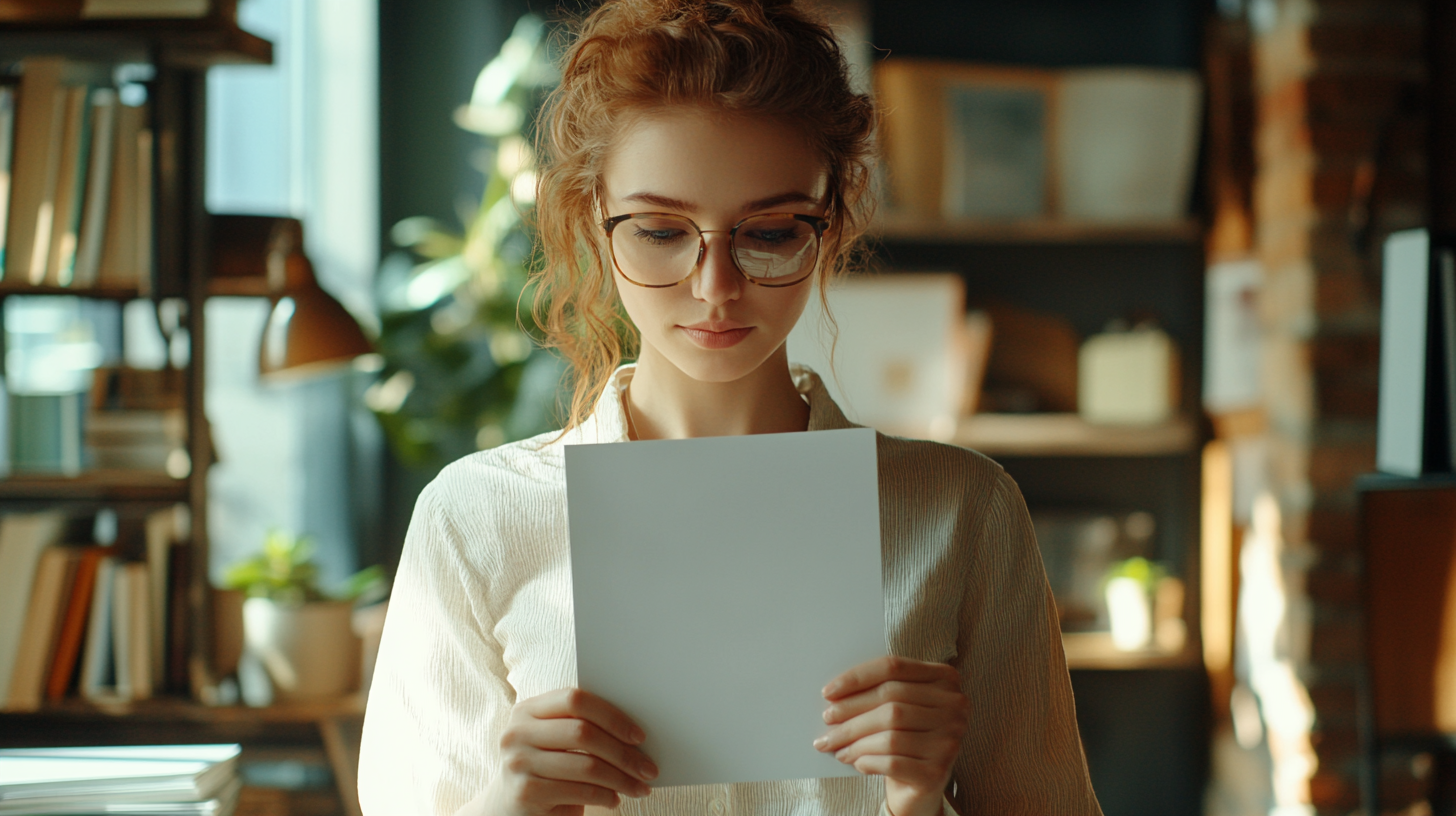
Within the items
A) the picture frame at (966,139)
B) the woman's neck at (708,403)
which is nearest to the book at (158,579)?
the woman's neck at (708,403)

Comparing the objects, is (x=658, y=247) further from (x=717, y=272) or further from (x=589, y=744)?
(x=589, y=744)

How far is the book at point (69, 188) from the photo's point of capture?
80.2 inches

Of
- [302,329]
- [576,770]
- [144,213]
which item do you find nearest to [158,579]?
[302,329]

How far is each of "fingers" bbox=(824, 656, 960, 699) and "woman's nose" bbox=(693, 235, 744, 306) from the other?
1.03ft

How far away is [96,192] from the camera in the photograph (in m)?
2.05

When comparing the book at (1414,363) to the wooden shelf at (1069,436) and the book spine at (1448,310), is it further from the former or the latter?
the wooden shelf at (1069,436)

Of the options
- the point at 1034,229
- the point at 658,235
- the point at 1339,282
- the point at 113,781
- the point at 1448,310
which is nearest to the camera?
the point at 658,235

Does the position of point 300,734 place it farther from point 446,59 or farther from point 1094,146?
point 1094,146

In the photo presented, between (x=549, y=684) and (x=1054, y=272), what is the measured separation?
2234 millimetres

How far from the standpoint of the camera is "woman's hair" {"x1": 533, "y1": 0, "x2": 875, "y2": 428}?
3.02 feet

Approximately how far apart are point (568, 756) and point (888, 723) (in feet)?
0.79

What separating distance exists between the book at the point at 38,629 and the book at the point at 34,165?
54cm

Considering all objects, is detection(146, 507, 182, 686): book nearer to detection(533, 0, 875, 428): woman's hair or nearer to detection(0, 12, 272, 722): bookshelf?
detection(0, 12, 272, 722): bookshelf

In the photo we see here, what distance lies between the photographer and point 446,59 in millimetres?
3154
